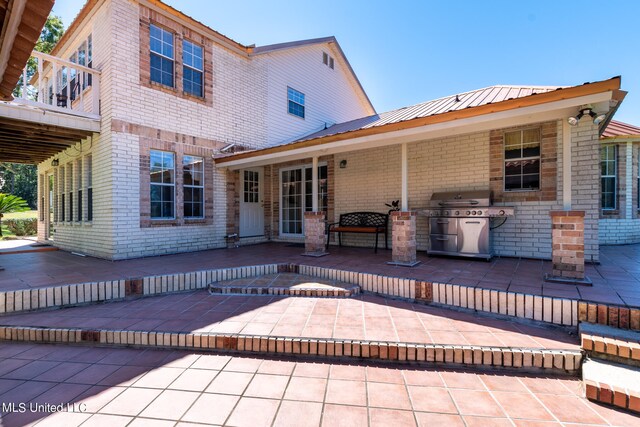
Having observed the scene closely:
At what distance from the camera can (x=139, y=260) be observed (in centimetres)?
593

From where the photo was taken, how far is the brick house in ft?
16.3

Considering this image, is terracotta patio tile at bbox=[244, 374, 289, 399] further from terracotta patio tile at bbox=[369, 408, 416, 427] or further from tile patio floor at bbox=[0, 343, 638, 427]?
terracotta patio tile at bbox=[369, 408, 416, 427]

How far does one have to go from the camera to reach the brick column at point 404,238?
4.92 m

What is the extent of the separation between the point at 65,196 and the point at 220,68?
5706 mm

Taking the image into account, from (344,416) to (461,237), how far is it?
176 inches

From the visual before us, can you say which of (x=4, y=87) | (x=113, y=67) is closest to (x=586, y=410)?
(x=4, y=87)

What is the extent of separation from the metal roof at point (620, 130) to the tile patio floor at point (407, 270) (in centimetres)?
348

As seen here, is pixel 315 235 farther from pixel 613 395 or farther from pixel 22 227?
pixel 22 227

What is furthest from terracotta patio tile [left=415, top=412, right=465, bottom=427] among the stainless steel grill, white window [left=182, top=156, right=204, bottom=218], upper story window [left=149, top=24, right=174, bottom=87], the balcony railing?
upper story window [left=149, top=24, right=174, bottom=87]

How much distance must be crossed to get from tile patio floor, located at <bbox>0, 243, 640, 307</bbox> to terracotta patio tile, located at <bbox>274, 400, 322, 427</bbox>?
2.48 meters

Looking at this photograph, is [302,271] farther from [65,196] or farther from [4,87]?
[65,196]

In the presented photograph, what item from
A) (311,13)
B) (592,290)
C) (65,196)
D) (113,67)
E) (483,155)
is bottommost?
(592,290)

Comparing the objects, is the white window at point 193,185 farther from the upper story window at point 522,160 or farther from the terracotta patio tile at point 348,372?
the upper story window at point 522,160

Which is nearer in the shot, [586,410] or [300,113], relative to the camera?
[586,410]
